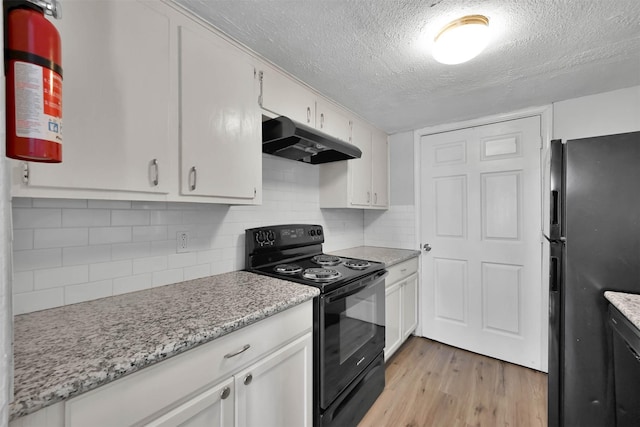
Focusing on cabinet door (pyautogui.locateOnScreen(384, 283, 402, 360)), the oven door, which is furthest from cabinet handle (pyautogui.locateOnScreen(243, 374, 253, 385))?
cabinet door (pyautogui.locateOnScreen(384, 283, 402, 360))

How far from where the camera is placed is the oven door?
141 cm

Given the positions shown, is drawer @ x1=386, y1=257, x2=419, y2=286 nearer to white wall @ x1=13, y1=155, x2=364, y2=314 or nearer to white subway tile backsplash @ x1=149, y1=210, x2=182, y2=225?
white wall @ x1=13, y1=155, x2=364, y2=314

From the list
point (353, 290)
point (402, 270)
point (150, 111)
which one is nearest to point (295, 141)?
point (150, 111)

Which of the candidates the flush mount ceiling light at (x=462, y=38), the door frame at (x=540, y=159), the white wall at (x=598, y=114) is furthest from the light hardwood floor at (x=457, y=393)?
the flush mount ceiling light at (x=462, y=38)

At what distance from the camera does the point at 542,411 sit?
1.75 metres

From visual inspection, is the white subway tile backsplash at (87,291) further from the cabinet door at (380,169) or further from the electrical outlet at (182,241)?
the cabinet door at (380,169)

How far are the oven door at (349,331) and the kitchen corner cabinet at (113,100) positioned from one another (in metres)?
1.05

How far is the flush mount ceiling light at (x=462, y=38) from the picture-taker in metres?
1.18

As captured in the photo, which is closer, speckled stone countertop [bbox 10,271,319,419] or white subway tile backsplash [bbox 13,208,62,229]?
speckled stone countertop [bbox 10,271,319,419]

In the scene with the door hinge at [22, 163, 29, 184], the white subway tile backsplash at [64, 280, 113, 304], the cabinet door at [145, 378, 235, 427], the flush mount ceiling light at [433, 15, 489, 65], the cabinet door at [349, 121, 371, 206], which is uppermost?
the flush mount ceiling light at [433, 15, 489, 65]

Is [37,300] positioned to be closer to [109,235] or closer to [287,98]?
[109,235]

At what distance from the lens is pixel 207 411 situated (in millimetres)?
926

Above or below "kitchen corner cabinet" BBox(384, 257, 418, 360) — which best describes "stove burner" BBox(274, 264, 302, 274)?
above

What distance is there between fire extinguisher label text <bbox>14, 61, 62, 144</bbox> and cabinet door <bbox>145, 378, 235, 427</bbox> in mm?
835
